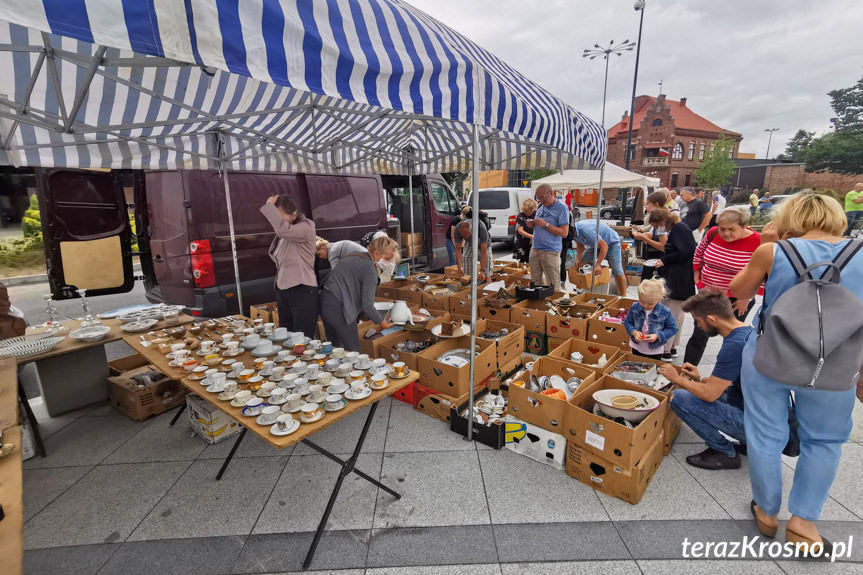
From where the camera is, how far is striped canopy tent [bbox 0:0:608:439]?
1286mm

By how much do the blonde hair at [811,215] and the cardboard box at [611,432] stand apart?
124 cm

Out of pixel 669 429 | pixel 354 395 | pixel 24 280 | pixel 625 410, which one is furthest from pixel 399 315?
pixel 24 280

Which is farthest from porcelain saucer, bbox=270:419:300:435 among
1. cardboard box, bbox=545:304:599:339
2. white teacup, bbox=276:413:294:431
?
cardboard box, bbox=545:304:599:339

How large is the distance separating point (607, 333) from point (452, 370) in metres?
1.82

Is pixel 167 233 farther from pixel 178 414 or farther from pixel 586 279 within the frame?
pixel 586 279

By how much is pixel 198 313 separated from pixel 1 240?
12.6m

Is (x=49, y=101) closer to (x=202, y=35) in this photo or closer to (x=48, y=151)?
(x=48, y=151)

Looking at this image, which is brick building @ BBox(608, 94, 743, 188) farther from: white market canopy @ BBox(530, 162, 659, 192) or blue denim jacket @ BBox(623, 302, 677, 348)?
blue denim jacket @ BBox(623, 302, 677, 348)

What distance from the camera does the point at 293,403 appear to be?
203cm

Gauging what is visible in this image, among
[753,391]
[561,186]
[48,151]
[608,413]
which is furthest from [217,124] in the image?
[561,186]

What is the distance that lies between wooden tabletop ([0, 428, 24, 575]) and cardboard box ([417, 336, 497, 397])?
232 cm

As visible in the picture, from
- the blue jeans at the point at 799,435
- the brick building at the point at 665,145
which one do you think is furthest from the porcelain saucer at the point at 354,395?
the brick building at the point at 665,145

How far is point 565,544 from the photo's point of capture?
2045 millimetres

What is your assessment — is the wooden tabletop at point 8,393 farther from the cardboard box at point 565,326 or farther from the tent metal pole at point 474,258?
the cardboard box at point 565,326
